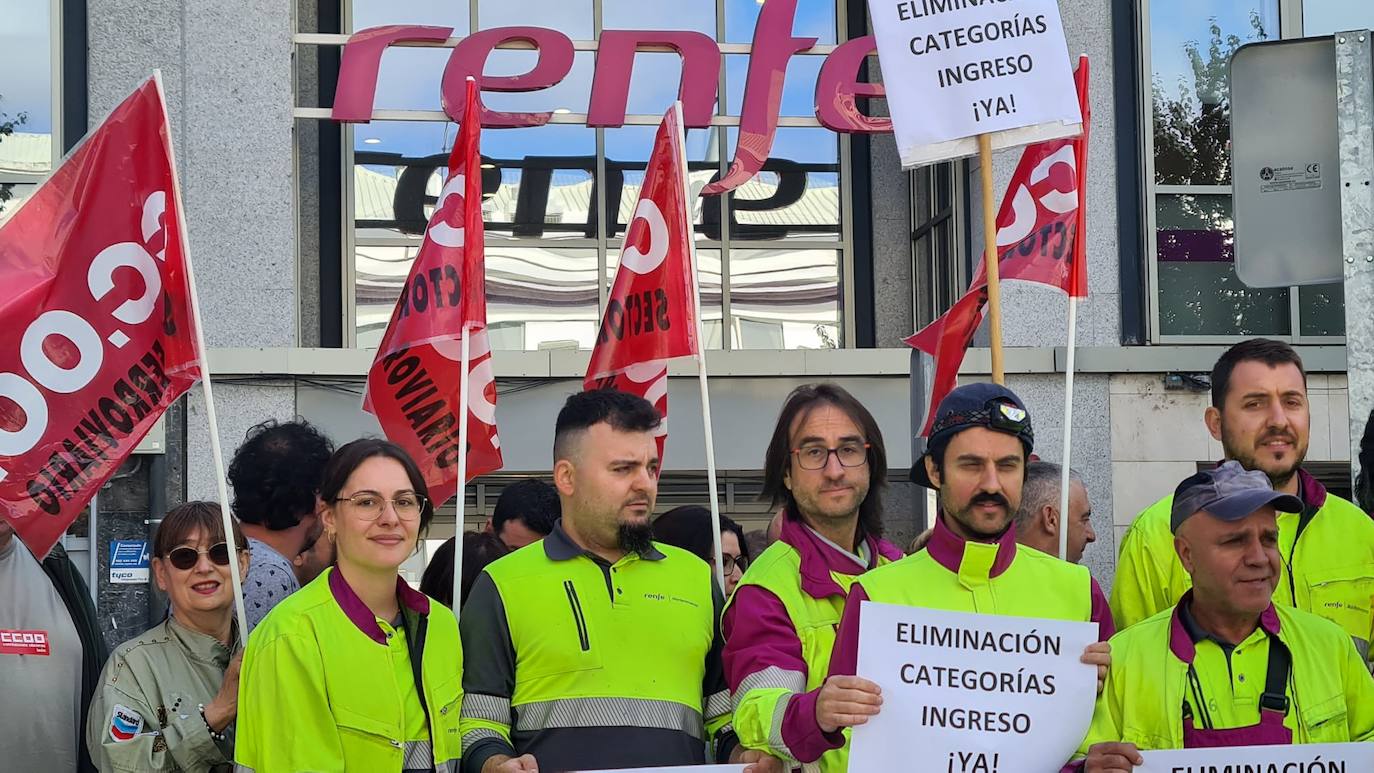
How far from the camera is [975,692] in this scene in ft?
13.4

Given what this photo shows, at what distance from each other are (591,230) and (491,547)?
762cm

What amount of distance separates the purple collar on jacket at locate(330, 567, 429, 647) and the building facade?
21.7 ft

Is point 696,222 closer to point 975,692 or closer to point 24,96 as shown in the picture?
point 24,96

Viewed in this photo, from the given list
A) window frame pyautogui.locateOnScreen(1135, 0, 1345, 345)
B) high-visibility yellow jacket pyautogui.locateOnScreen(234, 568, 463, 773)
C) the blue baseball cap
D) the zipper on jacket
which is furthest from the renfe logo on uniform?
window frame pyautogui.locateOnScreen(1135, 0, 1345, 345)

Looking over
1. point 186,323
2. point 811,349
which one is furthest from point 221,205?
point 186,323

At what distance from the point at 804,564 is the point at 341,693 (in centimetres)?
127

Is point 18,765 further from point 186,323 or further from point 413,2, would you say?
point 413,2

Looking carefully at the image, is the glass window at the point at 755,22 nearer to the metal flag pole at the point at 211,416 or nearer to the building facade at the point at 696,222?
the building facade at the point at 696,222

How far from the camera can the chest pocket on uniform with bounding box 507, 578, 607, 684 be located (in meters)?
4.65

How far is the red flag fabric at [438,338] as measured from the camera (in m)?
6.06

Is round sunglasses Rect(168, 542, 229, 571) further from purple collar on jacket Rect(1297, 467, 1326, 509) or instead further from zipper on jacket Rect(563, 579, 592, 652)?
purple collar on jacket Rect(1297, 467, 1326, 509)

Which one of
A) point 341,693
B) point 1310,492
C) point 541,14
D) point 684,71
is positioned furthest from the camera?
point 541,14

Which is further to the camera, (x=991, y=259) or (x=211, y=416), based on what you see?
(x=991, y=259)

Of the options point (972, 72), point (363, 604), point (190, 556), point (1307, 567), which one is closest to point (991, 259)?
point (972, 72)
